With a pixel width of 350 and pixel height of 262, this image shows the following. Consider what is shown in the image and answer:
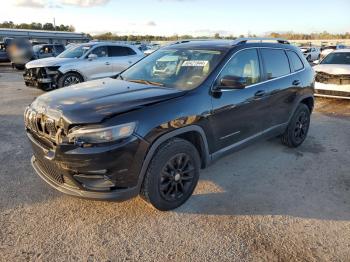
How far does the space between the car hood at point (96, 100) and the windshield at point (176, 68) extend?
0.25 metres

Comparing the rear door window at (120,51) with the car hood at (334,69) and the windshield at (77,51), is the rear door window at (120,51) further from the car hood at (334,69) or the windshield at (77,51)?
the car hood at (334,69)

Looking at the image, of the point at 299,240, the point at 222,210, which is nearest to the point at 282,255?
the point at 299,240

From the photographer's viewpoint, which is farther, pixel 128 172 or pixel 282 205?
pixel 282 205

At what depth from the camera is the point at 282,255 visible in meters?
2.84

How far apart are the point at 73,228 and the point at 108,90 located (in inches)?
59.4

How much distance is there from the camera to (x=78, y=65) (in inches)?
389

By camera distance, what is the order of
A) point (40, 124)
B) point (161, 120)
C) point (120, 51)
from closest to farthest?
point (161, 120), point (40, 124), point (120, 51)

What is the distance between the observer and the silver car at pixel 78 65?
31.8 ft

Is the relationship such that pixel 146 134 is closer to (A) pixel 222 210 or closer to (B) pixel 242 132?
(A) pixel 222 210

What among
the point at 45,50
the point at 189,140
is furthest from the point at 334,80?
the point at 45,50

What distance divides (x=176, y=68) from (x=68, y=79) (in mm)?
6759

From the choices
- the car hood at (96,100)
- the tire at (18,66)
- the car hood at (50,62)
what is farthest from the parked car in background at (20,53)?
the car hood at (96,100)

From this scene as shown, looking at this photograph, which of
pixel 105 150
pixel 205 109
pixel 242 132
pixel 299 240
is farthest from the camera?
pixel 242 132

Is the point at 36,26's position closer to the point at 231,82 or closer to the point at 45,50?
the point at 45,50
